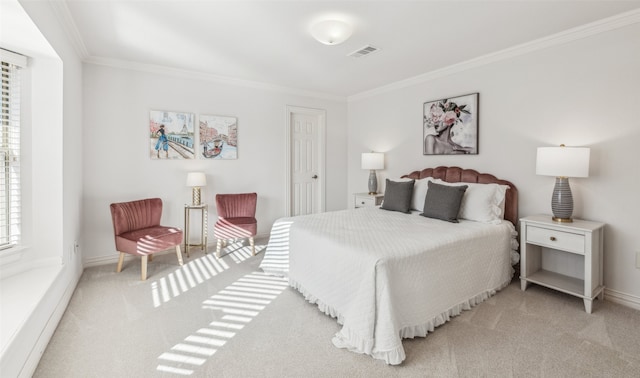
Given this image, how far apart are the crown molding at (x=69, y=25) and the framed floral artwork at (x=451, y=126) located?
391cm

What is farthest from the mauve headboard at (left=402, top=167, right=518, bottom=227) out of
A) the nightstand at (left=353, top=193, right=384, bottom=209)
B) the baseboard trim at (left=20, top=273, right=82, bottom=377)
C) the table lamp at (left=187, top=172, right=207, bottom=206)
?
the baseboard trim at (left=20, top=273, right=82, bottom=377)

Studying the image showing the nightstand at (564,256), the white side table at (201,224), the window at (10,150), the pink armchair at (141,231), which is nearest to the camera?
the window at (10,150)

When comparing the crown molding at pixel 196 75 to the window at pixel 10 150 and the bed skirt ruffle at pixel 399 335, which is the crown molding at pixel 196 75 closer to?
the window at pixel 10 150

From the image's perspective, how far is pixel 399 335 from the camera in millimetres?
1930

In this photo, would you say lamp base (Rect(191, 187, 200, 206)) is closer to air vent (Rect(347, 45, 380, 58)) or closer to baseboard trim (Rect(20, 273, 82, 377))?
baseboard trim (Rect(20, 273, 82, 377))

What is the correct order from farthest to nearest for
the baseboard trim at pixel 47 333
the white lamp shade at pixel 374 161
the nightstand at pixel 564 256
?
the white lamp shade at pixel 374 161 < the nightstand at pixel 564 256 < the baseboard trim at pixel 47 333

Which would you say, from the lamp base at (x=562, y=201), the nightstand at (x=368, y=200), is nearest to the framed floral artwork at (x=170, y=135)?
the nightstand at (x=368, y=200)

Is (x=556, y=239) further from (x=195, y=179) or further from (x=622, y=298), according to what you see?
(x=195, y=179)

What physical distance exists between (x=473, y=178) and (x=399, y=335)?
2.33 m

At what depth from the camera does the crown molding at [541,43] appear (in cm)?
252

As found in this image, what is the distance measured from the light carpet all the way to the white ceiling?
2.43 metres

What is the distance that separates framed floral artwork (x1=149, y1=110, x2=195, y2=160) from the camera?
381 cm

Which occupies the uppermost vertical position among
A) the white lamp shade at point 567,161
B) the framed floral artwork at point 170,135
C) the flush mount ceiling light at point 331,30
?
the flush mount ceiling light at point 331,30

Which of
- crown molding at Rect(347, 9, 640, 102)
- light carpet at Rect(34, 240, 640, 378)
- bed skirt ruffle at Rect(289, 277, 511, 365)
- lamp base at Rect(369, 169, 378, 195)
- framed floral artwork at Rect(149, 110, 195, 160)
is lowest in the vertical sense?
light carpet at Rect(34, 240, 640, 378)
